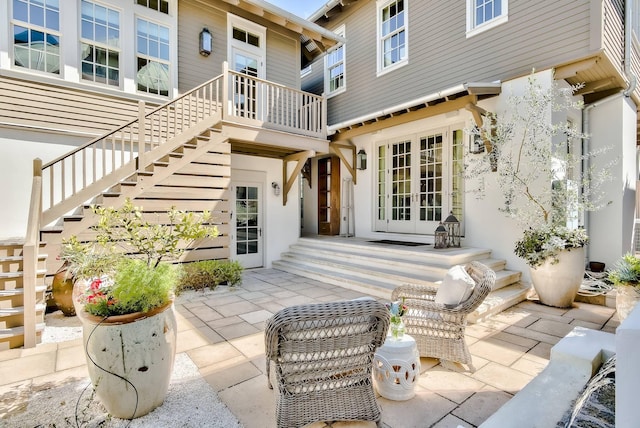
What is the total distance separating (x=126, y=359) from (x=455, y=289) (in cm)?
238

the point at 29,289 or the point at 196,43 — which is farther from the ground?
the point at 196,43

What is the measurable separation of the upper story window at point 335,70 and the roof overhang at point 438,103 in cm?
251

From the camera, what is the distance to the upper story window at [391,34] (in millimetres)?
7066

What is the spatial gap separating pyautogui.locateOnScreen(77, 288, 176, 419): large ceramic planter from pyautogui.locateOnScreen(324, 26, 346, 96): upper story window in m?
7.87

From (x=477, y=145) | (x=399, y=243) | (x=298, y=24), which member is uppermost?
(x=298, y=24)

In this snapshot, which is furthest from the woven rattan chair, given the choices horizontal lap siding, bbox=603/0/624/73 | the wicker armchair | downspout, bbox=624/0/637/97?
downspout, bbox=624/0/637/97

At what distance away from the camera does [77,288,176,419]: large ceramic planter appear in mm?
1866

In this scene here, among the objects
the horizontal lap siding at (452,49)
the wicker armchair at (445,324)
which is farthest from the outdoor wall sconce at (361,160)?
the wicker armchair at (445,324)

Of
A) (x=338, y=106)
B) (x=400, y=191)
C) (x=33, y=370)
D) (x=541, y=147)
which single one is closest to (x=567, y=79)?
(x=541, y=147)

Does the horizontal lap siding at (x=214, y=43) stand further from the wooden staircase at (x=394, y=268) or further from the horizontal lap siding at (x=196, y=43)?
the wooden staircase at (x=394, y=268)

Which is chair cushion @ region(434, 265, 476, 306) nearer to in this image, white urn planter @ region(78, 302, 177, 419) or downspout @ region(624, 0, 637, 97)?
white urn planter @ region(78, 302, 177, 419)

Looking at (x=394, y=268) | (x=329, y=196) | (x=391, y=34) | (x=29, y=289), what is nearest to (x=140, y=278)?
(x=29, y=289)

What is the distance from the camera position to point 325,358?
5.81 feet

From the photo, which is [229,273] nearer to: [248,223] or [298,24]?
[248,223]
